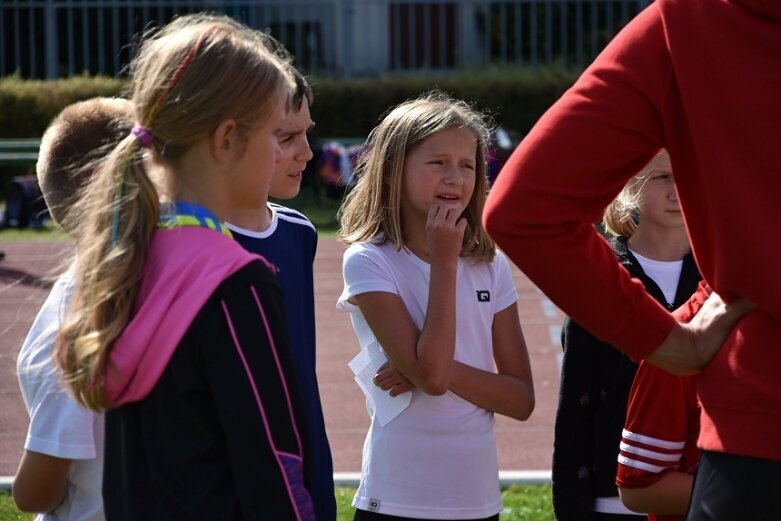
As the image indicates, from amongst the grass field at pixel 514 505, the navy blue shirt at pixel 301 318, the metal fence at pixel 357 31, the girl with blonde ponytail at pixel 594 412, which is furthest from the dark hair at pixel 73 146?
the metal fence at pixel 357 31

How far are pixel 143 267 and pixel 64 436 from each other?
0.61 m

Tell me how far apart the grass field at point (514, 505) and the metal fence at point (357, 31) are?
15.0 m

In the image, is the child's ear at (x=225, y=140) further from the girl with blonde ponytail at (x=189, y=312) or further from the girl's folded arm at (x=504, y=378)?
the girl's folded arm at (x=504, y=378)

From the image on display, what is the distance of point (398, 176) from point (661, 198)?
729 mm

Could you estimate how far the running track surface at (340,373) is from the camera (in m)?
5.95

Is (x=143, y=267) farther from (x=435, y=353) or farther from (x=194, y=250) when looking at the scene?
(x=435, y=353)

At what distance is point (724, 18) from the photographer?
70.6 inches

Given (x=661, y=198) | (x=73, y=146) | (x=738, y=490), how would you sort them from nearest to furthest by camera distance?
(x=738, y=490) → (x=73, y=146) → (x=661, y=198)

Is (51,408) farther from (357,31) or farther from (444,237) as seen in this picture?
(357,31)

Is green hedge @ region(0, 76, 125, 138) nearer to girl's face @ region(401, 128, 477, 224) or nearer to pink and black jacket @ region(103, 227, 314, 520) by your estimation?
girl's face @ region(401, 128, 477, 224)

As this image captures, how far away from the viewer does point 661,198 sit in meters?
3.23

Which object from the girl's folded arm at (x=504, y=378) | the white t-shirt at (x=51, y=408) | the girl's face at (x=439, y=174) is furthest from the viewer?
the girl's face at (x=439, y=174)

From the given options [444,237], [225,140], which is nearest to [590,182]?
[225,140]

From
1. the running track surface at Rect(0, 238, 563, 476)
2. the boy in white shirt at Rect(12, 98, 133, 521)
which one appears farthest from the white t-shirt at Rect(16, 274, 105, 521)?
the running track surface at Rect(0, 238, 563, 476)
